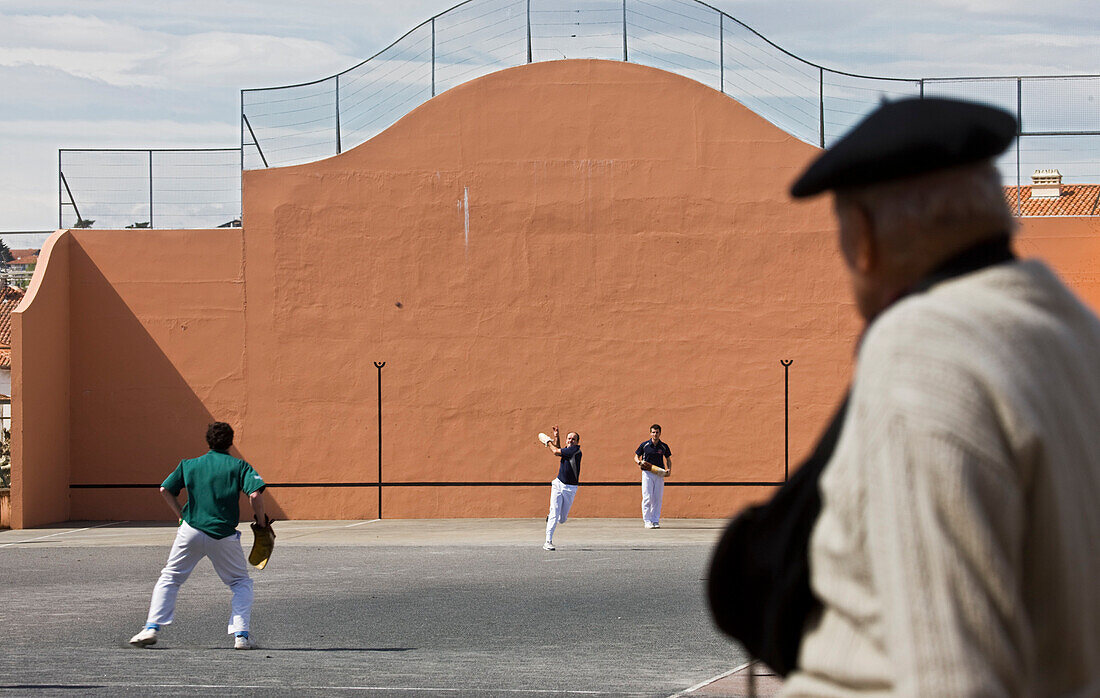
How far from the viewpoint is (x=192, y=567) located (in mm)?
10258

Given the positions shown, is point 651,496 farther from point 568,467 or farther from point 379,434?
point 379,434

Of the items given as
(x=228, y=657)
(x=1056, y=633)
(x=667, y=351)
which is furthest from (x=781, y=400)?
(x=1056, y=633)

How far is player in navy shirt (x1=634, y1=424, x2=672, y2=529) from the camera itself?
2150 cm

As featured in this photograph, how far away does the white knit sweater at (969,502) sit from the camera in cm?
168

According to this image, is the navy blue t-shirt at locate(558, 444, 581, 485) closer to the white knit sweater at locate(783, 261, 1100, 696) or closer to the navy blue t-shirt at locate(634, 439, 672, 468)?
the navy blue t-shirt at locate(634, 439, 672, 468)

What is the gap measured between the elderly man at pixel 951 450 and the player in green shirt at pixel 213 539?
8.66 meters

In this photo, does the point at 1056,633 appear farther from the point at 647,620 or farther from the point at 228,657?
the point at 647,620

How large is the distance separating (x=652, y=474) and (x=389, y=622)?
10761mm

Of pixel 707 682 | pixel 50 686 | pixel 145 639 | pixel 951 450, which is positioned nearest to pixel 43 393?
pixel 145 639

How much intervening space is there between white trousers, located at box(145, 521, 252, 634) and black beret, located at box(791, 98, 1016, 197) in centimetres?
881

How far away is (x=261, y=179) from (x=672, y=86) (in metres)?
7.55

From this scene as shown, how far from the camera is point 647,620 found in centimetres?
1134

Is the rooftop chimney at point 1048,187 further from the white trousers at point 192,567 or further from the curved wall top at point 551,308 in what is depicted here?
the white trousers at point 192,567

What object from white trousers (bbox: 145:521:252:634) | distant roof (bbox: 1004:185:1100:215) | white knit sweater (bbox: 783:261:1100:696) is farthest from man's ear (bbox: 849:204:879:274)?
distant roof (bbox: 1004:185:1100:215)
